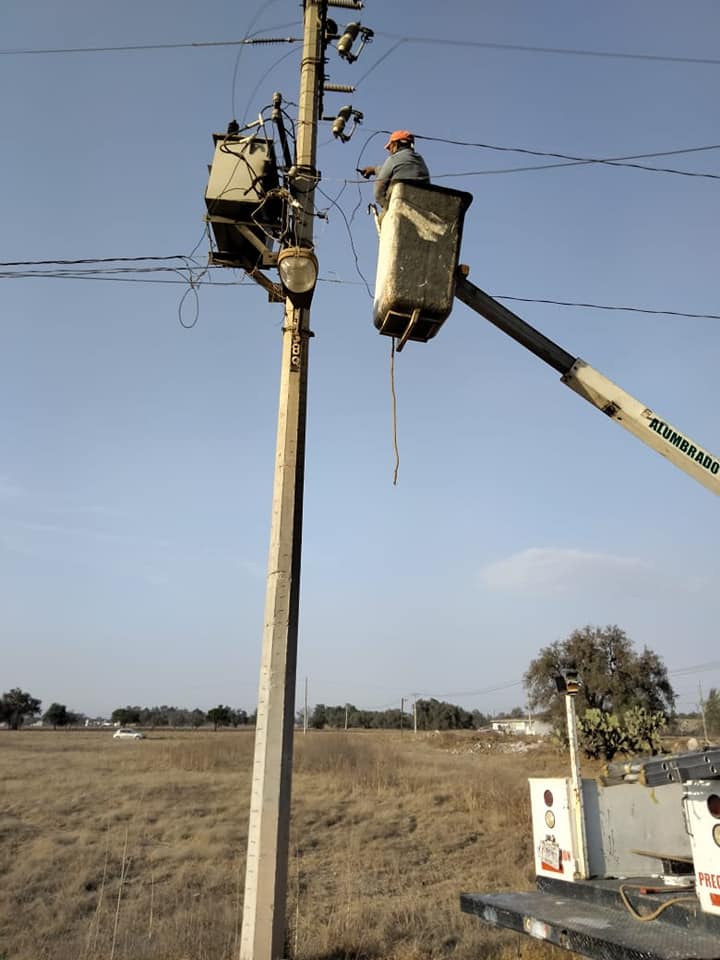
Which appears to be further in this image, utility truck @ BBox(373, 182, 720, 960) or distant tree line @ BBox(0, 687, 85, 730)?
distant tree line @ BBox(0, 687, 85, 730)

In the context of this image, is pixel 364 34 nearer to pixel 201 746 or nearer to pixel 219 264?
pixel 219 264

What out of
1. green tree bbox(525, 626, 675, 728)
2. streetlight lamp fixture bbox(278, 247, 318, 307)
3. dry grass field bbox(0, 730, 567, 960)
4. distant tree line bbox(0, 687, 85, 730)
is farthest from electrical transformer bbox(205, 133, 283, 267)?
distant tree line bbox(0, 687, 85, 730)

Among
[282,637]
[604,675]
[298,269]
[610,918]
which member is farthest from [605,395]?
[604,675]

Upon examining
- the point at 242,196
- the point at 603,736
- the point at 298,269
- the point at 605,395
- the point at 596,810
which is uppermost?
the point at 242,196

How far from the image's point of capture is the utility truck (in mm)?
3496

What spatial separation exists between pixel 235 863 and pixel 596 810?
678 centimetres

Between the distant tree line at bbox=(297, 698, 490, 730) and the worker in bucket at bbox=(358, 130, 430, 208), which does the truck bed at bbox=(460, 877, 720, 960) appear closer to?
the worker in bucket at bbox=(358, 130, 430, 208)

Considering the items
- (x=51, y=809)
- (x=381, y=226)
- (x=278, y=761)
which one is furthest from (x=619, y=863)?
(x=51, y=809)

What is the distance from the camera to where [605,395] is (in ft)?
15.8

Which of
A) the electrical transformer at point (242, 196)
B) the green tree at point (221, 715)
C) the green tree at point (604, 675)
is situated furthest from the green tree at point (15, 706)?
the electrical transformer at point (242, 196)

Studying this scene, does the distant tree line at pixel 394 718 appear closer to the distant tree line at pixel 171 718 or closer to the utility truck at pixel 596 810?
the distant tree line at pixel 171 718

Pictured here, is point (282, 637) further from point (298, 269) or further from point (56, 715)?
point (56, 715)

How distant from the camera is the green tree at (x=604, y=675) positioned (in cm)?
3072

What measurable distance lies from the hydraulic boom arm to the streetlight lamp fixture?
3.94 feet
